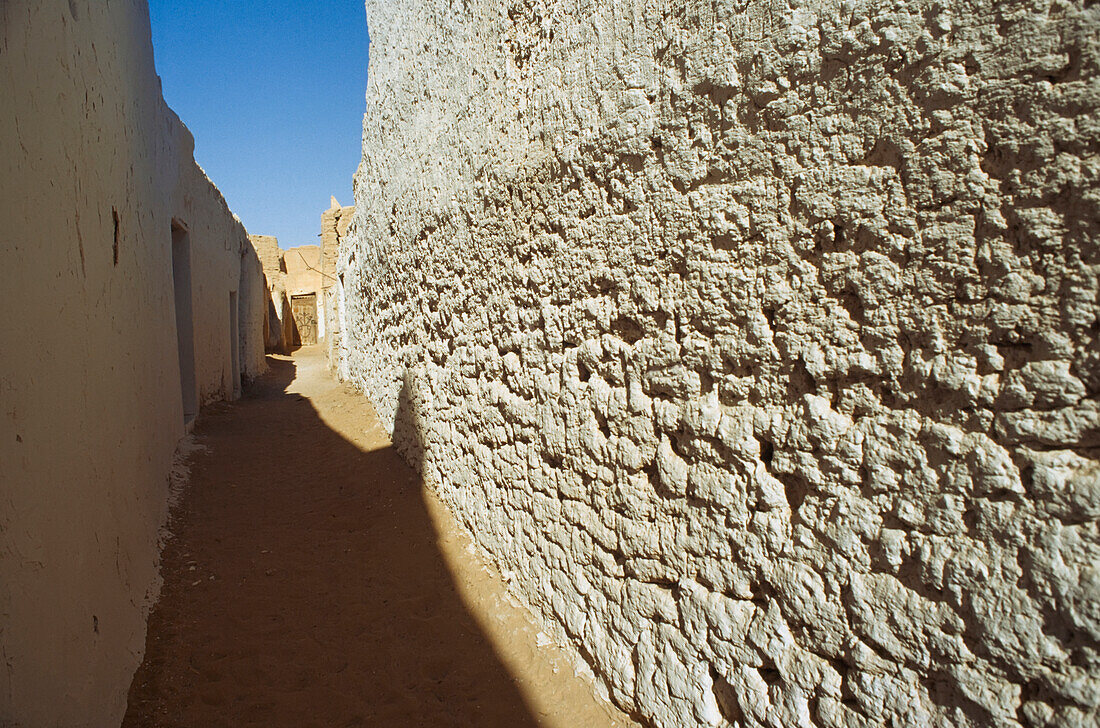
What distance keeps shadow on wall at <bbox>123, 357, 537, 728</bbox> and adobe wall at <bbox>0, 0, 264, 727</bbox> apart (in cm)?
26

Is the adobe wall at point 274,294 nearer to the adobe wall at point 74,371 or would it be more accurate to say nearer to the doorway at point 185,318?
the doorway at point 185,318

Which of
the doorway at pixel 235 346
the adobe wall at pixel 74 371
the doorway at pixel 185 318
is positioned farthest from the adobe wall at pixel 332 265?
the adobe wall at pixel 74 371

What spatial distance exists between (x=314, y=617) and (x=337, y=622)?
14 cm

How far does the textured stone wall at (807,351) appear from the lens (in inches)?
47.7

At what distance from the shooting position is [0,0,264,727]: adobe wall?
59.9 inches

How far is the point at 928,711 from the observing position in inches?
54.4

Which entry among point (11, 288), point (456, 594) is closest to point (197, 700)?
point (456, 594)

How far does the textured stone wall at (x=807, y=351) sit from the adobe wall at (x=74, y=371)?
5.87 ft

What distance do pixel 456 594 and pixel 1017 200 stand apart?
118 inches

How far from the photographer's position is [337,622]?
299 centimetres

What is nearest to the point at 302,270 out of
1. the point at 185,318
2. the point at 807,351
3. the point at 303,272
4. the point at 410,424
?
the point at 303,272

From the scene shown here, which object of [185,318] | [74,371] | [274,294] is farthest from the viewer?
[274,294]

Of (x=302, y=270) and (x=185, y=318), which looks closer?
(x=185, y=318)

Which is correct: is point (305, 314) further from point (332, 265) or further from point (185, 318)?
point (185, 318)
